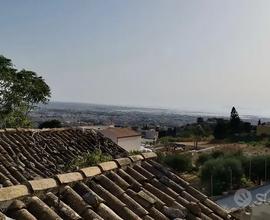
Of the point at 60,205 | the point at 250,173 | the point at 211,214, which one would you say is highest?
the point at 60,205

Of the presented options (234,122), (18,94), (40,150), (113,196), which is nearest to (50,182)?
(113,196)

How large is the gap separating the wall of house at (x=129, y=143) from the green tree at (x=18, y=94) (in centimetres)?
905

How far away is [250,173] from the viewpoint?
26.8 m

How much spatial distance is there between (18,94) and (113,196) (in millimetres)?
20242

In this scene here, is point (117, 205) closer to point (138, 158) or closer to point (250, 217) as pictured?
point (138, 158)

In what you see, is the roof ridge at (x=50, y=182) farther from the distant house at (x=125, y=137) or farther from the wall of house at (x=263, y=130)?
the wall of house at (x=263, y=130)

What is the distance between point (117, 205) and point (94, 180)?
1.72ft

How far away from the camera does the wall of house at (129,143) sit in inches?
1314

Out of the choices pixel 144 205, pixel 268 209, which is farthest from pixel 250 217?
pixel 144 205

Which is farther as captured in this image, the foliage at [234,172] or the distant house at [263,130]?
the distant house at [263,130]

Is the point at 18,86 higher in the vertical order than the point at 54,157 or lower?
higher

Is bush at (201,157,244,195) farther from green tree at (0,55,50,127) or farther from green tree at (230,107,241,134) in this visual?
green tree at (230,107,241,134)

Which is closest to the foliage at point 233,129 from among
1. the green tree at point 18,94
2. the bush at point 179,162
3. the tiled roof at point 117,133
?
the tiled roof at point 117,133

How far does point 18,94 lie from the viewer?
936 inches
